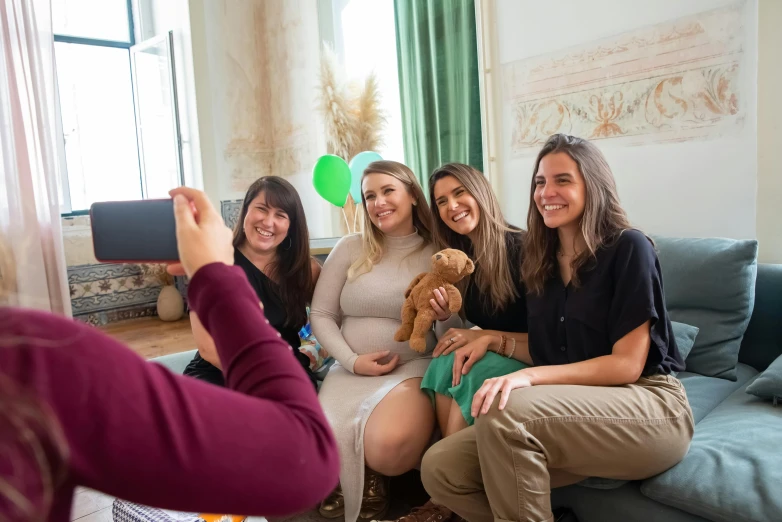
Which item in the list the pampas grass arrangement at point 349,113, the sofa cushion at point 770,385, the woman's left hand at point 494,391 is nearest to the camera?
the woman's left hand at point 494,391

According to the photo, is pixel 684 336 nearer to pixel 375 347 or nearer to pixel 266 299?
pixel 375 347

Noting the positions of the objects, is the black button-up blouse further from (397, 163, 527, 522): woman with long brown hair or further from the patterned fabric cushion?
the patterned fabric cushion

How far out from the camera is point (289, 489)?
512mm

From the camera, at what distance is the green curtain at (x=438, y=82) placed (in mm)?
3348

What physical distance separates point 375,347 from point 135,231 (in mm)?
1443

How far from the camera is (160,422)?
0.44 meters

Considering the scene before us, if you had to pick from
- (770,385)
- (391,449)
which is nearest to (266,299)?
(391,449)

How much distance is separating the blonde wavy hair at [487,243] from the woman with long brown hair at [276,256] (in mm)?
537

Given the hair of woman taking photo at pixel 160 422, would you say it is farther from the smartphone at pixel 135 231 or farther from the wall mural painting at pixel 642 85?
the wall mural painting at pixel 642 85

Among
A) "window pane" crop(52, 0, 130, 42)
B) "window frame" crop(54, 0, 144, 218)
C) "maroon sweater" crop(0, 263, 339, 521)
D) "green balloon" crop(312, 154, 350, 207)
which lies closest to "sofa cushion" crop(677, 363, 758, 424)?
"maroon sweater" crop(0, 263, 339, 521)

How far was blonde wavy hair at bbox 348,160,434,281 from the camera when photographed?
218 centimetres

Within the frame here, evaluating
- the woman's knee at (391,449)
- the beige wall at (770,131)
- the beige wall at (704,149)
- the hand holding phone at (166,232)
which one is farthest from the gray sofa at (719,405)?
the hand holding phone at (166,232)

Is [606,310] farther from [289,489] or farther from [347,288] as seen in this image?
[289,489]

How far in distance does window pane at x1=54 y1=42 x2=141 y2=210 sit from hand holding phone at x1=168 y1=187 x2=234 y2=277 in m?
5.05
